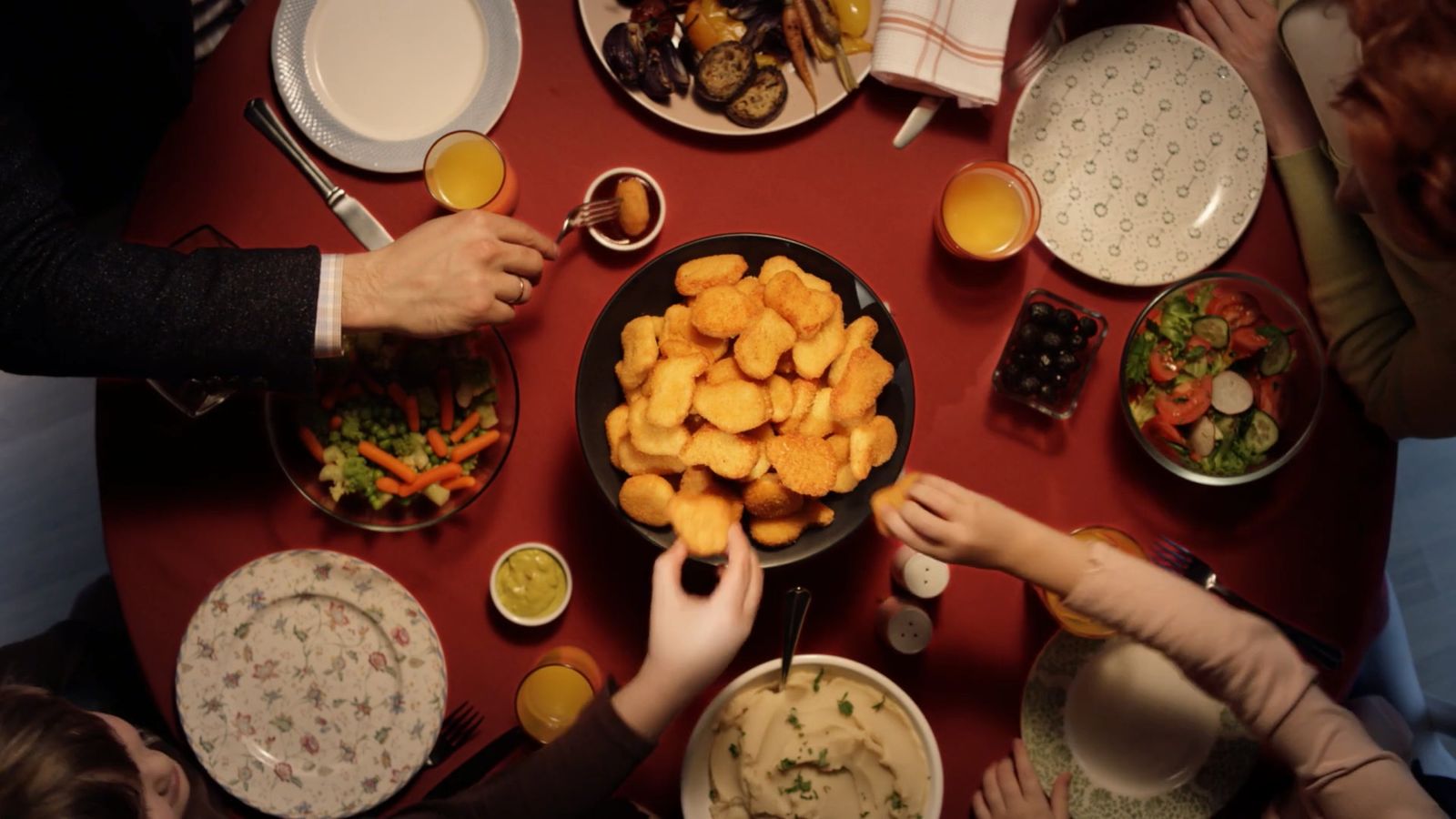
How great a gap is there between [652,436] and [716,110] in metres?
0.91

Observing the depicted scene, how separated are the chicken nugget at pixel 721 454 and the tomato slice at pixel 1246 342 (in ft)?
4.19

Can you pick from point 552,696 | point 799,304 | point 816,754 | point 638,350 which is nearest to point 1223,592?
point 816,754

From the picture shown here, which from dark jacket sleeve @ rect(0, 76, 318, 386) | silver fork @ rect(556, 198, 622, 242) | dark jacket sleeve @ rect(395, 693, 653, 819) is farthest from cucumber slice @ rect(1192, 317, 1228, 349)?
dark jacket sleeve @ rect(0, 76, 318, 386)

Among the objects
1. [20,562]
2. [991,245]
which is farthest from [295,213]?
[20,562]

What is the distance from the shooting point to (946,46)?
7.23ft

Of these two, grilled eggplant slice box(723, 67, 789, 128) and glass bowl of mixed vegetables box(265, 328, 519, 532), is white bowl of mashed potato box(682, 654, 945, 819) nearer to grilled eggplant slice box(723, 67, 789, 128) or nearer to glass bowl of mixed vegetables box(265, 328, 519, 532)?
glass bowl of mixed vegetables box(265, 328, 519, 532)

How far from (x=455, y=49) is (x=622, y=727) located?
1.76 meters

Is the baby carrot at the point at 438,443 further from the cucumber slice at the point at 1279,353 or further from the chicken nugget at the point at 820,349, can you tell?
the cucumber slice at the point at 1279,353

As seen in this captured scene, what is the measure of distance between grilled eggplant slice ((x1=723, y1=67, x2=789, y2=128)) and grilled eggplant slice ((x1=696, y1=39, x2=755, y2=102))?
0.02 m

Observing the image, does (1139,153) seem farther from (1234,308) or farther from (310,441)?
(310,441)

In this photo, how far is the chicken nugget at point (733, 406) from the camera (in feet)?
6.40

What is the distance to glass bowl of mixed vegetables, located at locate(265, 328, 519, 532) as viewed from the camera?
215cm

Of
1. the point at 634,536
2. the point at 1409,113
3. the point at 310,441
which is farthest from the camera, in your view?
the point at 634,536

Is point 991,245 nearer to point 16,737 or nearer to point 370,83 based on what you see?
point 370,83
